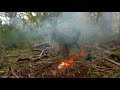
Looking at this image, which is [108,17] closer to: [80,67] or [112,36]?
[112,36]

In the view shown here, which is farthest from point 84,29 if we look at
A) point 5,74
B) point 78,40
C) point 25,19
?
point 5,74

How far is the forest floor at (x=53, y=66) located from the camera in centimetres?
770

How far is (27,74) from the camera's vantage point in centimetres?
779

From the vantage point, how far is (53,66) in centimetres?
Answer: 780

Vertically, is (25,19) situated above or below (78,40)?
above

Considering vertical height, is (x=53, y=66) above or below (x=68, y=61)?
below

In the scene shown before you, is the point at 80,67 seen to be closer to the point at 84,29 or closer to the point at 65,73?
the point at 65,73

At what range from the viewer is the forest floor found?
7.70 metres

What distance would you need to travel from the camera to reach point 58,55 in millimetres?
7820

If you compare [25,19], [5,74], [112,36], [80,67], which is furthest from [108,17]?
[5,74]
